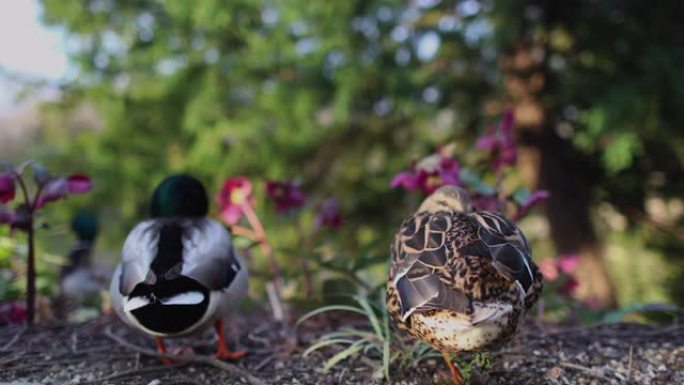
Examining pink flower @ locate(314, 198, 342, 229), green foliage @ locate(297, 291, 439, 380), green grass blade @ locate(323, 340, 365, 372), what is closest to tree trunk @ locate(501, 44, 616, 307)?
pink flower @ locate(314, 198, 342, 229)

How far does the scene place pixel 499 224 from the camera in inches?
86.7

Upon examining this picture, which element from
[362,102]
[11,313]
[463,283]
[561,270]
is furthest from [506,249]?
[362,102]

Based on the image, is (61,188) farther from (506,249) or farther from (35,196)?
(506,249)

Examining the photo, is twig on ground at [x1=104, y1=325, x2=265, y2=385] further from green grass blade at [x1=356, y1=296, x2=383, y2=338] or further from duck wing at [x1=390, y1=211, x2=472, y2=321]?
duck wing at [x1=390, y1=211, x2=472, y2=321]

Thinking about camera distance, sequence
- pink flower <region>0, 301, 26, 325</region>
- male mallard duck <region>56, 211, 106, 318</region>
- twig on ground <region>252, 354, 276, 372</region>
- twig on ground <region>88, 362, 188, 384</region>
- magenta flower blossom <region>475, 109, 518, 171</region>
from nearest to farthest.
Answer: twig on ground <region>88, 362, 188, 384</region> < twig on ground <region>252, 354, 276, 372</region> < pink flower <region>0, 301, 26, 325</region> < magenta flower blossom <region>475, 109, 518, 171</region> < male mallard duck <region>56, 211, 106, 318</region>

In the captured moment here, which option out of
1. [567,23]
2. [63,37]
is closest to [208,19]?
[63,37]

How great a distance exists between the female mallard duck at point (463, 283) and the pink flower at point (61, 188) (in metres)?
1.53

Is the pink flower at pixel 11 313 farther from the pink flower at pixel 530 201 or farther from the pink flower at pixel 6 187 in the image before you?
the pink flower at pixel 530 201

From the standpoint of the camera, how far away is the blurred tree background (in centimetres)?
514

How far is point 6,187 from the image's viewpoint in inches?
107

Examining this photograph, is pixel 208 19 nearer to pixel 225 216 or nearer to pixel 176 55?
pixel 176 55

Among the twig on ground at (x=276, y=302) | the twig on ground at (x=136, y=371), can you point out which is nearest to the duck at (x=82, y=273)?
the twig on ground at (x=276, y=302)

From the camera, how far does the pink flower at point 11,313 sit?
9.93 feet

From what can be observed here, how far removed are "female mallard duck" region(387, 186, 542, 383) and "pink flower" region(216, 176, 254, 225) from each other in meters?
1.19
